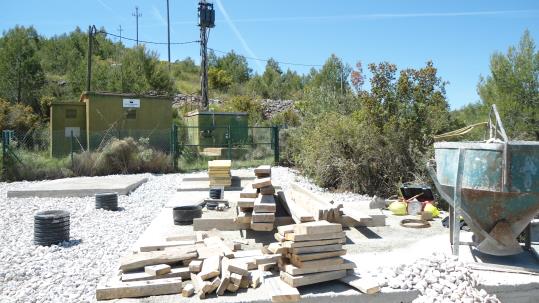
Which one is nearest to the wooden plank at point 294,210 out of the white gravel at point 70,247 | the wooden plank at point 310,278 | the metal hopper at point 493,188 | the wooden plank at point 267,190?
the wooden plank at point 267,190

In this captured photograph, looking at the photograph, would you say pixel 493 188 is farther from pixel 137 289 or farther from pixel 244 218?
pixel 137 289

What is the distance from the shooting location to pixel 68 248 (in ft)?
21.8

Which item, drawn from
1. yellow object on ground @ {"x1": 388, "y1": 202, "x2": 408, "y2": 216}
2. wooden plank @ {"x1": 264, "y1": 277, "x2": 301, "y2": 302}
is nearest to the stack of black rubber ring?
wooden plank @ {"x1": 264, "y1": 277, "x2": 301, "y2": 302}

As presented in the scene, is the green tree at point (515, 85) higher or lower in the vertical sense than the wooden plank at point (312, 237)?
higher

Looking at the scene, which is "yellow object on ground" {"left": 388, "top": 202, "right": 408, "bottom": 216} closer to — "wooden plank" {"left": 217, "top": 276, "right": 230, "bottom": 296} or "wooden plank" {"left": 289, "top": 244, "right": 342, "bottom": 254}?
"wooden plank" {"left": 289, "top": 244, "right": 342, "bottom": 254}

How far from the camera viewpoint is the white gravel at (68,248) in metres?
4.86

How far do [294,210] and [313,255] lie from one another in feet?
6.91

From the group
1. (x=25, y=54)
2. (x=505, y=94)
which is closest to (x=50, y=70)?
(x=25, y=54)

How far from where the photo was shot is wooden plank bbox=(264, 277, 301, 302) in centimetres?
415

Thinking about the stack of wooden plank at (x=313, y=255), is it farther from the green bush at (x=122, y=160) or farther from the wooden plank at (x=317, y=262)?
the green bush at (x=122, y=160)

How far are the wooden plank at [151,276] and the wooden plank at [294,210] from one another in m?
1.91

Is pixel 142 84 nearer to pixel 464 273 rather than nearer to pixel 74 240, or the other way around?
pixel 74 240

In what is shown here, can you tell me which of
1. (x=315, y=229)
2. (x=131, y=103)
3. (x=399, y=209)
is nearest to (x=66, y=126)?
(x=131, y=103)

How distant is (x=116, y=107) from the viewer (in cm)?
2031
